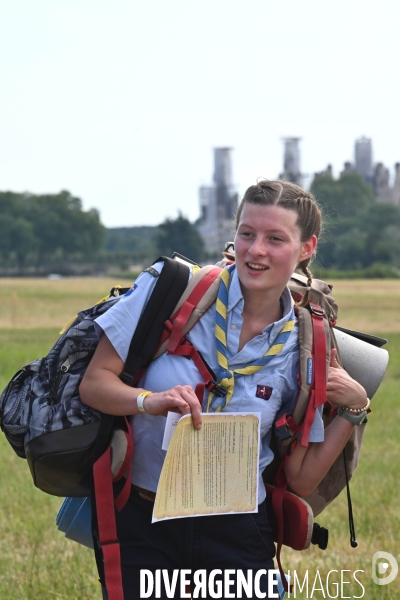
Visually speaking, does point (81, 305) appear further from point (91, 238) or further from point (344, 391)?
point (91, 238)

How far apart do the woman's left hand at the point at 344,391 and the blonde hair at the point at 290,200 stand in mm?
394

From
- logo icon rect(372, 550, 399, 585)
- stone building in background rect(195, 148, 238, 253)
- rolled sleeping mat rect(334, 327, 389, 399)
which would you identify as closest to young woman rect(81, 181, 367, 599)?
rolled sleeping mat rect(334, 327, 389, 399)

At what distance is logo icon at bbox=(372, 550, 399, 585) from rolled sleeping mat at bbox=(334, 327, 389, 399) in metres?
1.97

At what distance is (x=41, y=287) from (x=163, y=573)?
3166 inches

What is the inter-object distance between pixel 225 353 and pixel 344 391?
38 centimetres

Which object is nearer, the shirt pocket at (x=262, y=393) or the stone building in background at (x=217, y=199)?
the shirt pocket at (x=262, y=393)

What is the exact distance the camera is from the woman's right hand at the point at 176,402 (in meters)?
2.65

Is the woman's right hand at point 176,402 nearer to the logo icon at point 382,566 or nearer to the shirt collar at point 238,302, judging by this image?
the shirt collar at point 238,302

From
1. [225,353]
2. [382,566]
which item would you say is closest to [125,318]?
[225,353]

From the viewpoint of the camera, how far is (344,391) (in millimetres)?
2949

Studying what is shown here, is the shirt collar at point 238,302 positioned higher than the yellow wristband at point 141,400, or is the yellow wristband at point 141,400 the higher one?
the shirt collar at point 238,302

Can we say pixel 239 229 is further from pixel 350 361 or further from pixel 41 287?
pixel 41 287

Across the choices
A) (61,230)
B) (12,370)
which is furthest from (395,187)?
(12,370)

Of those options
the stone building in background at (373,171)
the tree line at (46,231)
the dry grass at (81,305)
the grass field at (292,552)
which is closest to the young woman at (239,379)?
the grass field at (292,552)
